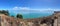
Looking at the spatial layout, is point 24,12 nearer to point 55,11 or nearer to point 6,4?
point 6,4

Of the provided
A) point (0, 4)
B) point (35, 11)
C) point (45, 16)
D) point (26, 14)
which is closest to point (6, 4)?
point (0, 4)

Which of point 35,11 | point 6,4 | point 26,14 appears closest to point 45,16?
point 35,11

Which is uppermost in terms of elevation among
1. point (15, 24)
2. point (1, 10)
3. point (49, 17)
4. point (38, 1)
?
point (38, 1)

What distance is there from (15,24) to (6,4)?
441 mm

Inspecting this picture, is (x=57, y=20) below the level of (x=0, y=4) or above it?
below

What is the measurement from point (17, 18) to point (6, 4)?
36 centimetres

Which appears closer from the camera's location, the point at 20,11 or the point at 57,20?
the point at 57,20

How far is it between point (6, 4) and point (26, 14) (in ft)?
1.48

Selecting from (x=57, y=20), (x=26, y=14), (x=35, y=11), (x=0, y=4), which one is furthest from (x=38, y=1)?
(x=0, y=4)

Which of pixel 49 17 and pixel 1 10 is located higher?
pixel 1 10

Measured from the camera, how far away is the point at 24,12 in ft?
7.09

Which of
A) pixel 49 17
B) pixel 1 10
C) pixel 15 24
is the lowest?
pixel 15 24

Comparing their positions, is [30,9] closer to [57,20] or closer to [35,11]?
[35,11]

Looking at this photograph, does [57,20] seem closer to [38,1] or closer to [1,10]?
[38,1]
